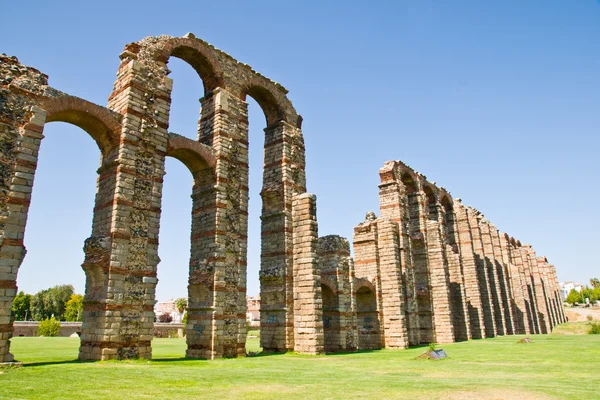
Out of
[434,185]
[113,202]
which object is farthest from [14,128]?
[434,185]

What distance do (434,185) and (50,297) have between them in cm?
5932

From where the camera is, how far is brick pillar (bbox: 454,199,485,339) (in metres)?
31.4

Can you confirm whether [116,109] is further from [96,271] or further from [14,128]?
[96,271]

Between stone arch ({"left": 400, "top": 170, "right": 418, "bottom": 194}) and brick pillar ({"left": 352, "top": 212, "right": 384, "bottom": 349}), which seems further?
stone arch ({"left": 400, "top": 170, "right": 418, "bottom": 194})

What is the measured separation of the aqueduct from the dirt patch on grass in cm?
932

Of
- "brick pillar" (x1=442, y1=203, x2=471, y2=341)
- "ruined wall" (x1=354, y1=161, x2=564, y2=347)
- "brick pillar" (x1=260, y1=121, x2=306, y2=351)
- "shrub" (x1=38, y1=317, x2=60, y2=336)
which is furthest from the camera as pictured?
"shrub" (x1=38, y1=317, x2=60, y2=336)

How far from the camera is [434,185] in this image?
32.1 metres

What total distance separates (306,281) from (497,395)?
10527mm

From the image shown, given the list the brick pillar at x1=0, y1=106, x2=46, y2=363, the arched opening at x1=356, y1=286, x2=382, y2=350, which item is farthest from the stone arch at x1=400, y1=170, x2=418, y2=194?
the brick pillar at x1=0, y1=106, x2=46, y2=363

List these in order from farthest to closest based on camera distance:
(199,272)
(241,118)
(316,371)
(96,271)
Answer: (241,118) → (199,272) → (96,271) → (316,371)

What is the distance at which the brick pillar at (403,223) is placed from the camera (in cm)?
2406

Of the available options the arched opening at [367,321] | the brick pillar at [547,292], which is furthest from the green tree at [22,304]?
the brick pillar at [547,292]

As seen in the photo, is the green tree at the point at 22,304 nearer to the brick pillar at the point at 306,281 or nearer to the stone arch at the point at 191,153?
the stone arch at the point at 191,153

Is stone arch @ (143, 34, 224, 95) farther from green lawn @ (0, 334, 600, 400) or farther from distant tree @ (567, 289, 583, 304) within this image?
distant tree @ (567, 289, 583, 304)
